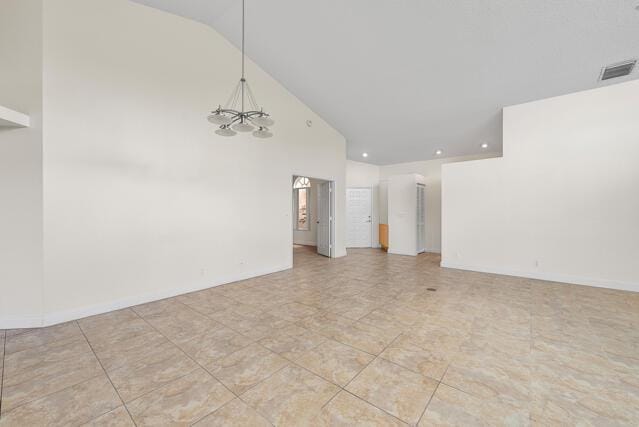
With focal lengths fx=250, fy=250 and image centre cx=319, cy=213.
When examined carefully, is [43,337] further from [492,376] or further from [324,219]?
[324,219]

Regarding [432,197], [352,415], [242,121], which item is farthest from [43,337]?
[432,197]

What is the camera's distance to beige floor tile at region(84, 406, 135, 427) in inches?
61.4

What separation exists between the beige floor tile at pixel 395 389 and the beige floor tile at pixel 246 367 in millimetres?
692

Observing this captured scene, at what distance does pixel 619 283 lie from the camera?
4.23 metres

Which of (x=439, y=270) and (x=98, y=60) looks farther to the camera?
(x=439, y=270)

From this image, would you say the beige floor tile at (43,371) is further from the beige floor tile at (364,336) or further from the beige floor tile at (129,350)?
the beige floor tile at (364,336)

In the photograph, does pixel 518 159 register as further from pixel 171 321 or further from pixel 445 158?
pixel 171 321

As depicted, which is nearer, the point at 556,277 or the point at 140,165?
the point at 140,165

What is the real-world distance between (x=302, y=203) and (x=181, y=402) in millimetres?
8507

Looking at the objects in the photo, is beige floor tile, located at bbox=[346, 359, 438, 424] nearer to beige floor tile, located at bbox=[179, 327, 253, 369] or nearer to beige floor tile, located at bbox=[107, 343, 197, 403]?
beige floor tile, located at bbox=[179, 327, 253, 369]

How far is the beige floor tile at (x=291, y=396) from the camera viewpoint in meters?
1.62

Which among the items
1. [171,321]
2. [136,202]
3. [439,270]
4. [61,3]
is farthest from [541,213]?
[61,3]

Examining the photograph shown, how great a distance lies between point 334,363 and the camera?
2186mm

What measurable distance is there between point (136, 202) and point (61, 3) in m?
2.50
